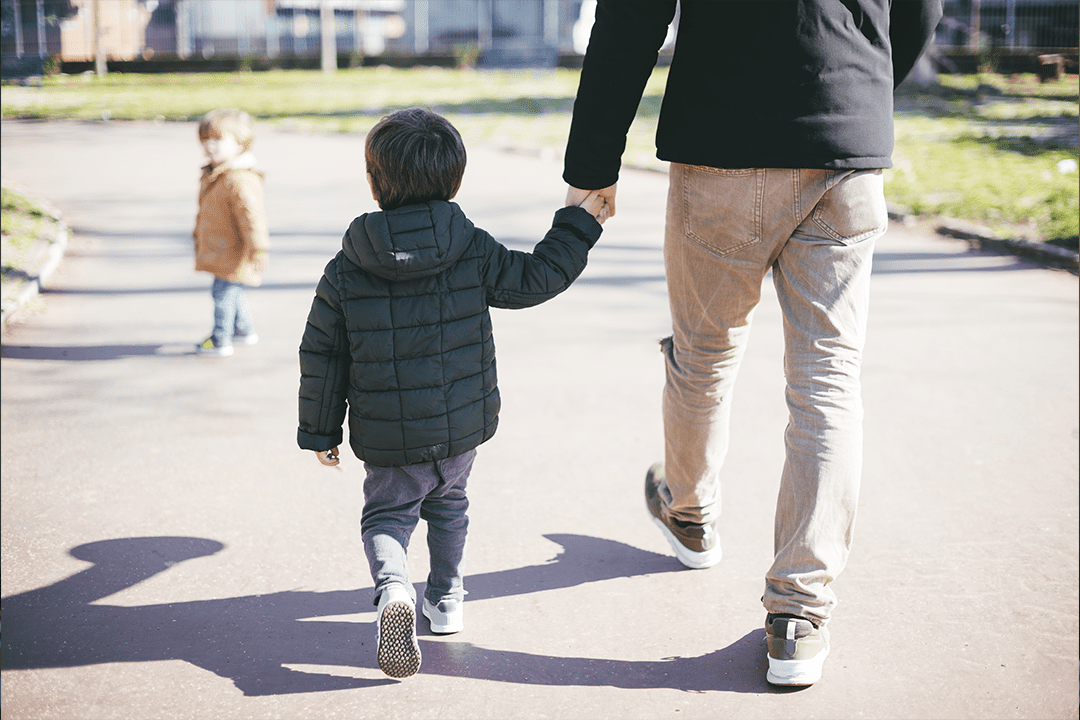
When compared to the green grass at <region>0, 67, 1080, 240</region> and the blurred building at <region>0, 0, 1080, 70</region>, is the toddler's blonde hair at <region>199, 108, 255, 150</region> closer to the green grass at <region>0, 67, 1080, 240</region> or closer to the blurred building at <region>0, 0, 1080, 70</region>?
the green grass at <region>0, 67, 1080, 240</region>

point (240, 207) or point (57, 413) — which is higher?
point (240, 207)

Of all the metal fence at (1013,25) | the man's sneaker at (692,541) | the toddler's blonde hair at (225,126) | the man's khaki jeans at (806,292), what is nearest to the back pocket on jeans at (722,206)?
the man's khaki jeans at (806,292)

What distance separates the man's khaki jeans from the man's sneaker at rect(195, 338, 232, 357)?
3.54 metres

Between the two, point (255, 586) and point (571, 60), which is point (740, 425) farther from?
point (571, 60)

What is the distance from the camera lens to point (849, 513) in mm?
2551

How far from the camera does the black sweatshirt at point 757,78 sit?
2385 mm

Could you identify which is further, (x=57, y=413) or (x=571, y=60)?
(x=571, y=60)

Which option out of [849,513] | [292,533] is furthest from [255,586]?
[849,513]

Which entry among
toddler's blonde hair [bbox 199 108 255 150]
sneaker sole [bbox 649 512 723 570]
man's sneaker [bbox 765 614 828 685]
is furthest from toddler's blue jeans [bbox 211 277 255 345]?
man's sneaker [bbox 765 614 828 685]

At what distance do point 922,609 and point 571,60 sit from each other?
2504 cm

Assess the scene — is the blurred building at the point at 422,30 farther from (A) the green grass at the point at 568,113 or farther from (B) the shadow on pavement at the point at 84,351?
(B) the shadow on pavement at the point at 84,351

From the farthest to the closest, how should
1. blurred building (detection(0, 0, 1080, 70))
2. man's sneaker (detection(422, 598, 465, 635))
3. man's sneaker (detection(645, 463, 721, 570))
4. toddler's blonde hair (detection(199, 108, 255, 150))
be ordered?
blurred building (detection(0, 0, 1080, 70)), toddler's blonde hair (detection(199, 108, 255, 150)), man's sneaker (detection(645, 463, 721, 570)), man's sneaker (detection(422, 598, 465, 635))

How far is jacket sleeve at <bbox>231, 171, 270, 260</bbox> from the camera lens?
17.8 ft

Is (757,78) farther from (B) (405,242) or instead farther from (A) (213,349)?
(A) (213,349)
